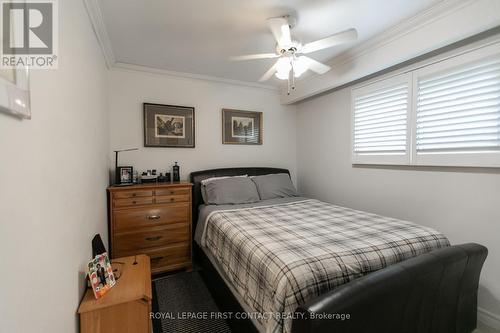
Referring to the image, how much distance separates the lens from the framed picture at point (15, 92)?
0.61 meters

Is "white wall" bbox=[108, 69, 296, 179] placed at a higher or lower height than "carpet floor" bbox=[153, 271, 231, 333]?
higher

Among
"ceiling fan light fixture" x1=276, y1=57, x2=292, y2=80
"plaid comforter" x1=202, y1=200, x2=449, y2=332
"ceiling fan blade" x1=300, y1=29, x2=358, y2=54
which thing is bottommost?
"plaid comforter" x1=202, y1=200, x2=449, y2=332

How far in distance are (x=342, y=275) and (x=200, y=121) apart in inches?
103

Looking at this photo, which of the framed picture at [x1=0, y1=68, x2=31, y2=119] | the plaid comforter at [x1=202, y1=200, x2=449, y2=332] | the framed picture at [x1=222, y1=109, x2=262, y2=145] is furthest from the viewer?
the framed picture at [x1=222, y1=109, x2=262, y2=145]

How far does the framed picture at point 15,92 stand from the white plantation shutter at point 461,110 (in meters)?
2.74

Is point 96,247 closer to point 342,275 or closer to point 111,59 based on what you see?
point 342,275

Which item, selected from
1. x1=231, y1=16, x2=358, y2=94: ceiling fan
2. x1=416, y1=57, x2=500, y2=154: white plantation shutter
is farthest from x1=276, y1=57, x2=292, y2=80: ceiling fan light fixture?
x1=416, y1=57, x2=500, y2=154: white plantation shutter

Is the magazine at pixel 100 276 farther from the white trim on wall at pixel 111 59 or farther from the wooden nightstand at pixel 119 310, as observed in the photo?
the white trim on wall at pixel 111 59

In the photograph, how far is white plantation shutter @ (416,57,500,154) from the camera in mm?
1686

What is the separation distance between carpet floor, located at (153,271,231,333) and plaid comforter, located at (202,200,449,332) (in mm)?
397

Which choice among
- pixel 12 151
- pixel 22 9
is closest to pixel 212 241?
pixel 12 151

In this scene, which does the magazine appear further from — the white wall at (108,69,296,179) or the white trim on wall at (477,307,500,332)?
the white trim on wall at (477,307,500,332)

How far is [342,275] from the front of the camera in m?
1.20

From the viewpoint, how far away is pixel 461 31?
165cm
